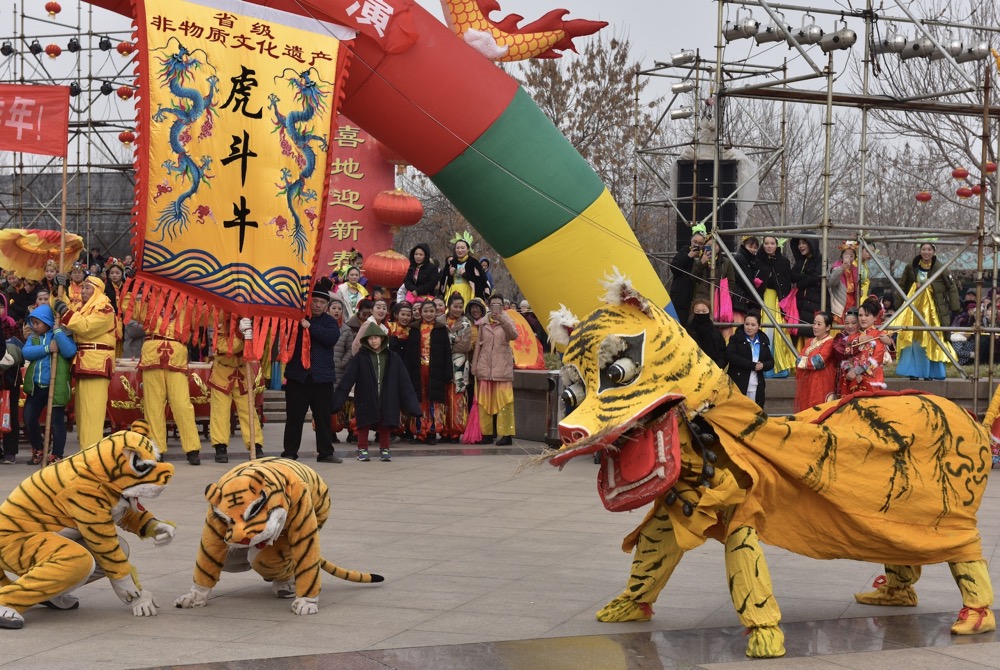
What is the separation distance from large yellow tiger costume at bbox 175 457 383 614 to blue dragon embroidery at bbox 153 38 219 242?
263cm

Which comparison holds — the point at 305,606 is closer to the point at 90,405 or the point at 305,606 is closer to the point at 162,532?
the point at 162,532

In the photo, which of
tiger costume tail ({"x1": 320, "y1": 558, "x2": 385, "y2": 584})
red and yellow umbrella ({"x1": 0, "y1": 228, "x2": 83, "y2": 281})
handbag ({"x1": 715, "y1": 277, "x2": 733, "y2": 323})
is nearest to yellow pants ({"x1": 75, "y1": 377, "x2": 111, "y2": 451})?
red and yellow umbrella ({"x1": 0, "y1": 228, "x2": 83, "y2": 281})

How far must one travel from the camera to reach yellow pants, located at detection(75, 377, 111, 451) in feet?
37.8

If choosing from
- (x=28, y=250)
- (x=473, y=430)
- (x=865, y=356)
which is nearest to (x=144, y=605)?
(x=865, y=356)

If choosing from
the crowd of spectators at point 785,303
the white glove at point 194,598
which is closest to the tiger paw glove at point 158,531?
the white glove at point 194,598

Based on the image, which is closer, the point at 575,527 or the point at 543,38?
the point at 575,527

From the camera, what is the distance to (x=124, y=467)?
6199 mm

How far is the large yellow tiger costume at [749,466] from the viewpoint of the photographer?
561 cm

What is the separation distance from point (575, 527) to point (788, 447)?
125 inches

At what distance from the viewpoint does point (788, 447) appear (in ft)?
19.4

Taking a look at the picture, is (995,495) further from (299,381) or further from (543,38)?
(299,381)

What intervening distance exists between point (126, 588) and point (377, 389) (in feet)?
21.8

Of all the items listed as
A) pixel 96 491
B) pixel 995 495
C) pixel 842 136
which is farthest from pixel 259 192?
pixel 842 136

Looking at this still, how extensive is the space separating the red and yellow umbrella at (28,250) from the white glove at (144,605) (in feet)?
26.6
